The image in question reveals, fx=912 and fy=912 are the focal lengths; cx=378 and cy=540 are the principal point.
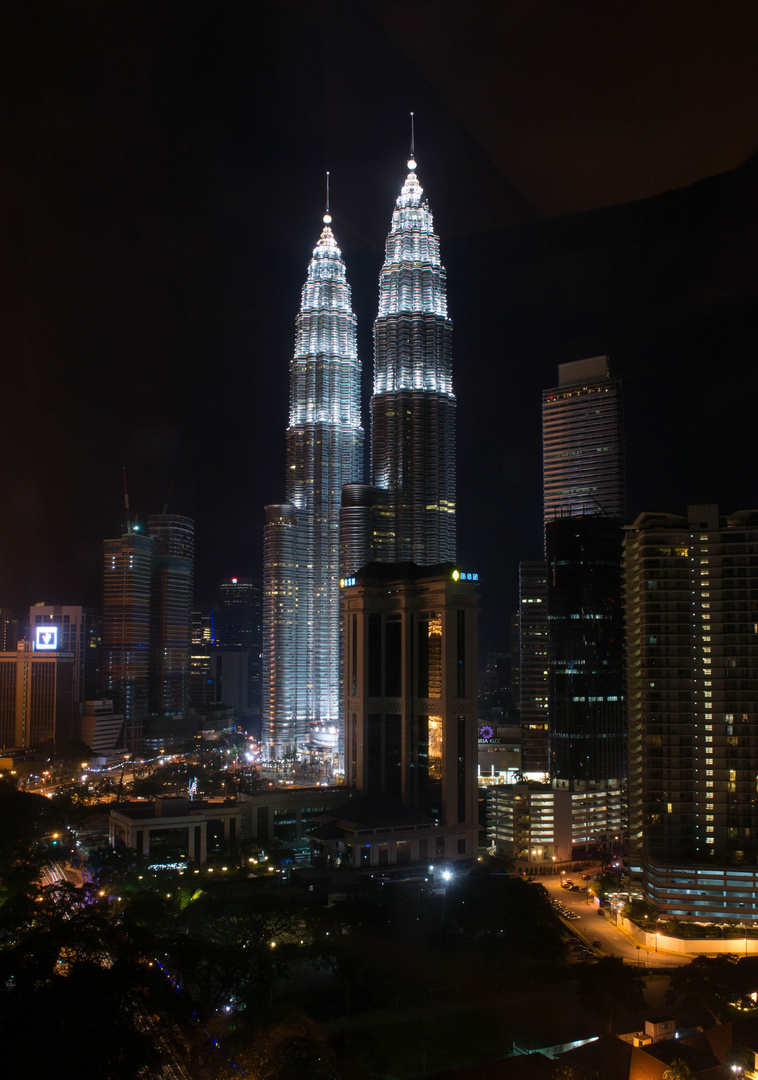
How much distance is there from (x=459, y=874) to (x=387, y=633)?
12557 millimetres

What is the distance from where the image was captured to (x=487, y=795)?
4641 centimetres

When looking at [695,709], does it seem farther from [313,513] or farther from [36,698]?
[36,698]

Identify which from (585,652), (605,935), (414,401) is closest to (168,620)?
(414,401)

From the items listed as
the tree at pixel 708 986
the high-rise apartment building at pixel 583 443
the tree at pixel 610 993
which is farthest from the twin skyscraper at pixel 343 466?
the tree at pixel 610 993

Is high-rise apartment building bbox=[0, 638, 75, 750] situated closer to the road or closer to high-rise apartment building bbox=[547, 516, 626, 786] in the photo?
high-rise apartment building bbox=[547, 516, 626, 786]

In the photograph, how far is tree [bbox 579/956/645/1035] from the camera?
795 inches

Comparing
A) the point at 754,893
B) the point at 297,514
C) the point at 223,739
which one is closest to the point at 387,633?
the point at 754,893

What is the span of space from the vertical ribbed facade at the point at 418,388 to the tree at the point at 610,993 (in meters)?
47.4

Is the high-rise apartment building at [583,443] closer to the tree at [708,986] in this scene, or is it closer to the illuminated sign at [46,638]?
the illuminated sign at [46,638]

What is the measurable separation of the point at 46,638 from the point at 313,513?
23.7 meters

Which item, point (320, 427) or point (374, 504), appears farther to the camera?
point (320, 427)

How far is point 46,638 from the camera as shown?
7331cm

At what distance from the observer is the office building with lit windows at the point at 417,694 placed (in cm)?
3988

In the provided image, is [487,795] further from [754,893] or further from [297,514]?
[297,514]
